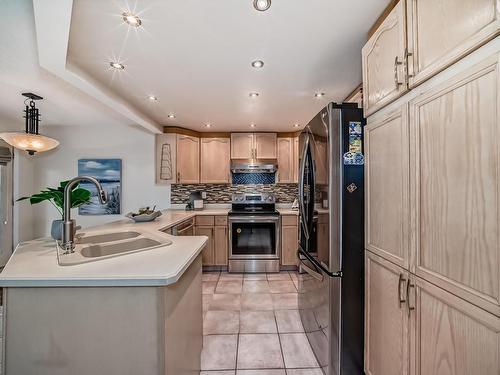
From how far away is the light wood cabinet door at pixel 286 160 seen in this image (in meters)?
4.11

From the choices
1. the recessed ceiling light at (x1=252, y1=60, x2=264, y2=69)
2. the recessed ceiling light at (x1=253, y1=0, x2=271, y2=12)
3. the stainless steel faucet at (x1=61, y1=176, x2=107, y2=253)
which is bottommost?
the stainless steel faucet at (x1=61, y1=176, x2=107, y2=253)

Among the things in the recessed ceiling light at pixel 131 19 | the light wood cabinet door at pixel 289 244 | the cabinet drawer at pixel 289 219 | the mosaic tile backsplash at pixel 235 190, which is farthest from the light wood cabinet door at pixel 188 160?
the recessed ceiling light at pixel 131 19

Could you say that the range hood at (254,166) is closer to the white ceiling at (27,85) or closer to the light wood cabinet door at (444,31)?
the white ceiling at (27,85)

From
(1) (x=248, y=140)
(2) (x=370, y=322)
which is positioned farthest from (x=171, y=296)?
(1) (x=248, y=140)

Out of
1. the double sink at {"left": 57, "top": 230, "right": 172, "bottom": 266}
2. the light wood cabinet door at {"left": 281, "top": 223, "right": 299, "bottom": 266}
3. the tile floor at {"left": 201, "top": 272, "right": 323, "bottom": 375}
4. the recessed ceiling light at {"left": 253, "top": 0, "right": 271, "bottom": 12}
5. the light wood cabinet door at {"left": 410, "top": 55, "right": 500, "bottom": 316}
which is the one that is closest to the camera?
the light wood cabinet door at {"left": 410, "top": 55, "right": 500, "bottom": 316}

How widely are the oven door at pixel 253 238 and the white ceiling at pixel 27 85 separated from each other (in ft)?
7.83

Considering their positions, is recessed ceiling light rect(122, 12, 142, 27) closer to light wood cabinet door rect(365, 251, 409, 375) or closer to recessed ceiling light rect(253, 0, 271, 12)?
recessed ceiling light rect(253, 0, 271, 12)

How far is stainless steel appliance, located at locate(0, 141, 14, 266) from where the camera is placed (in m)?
3.62

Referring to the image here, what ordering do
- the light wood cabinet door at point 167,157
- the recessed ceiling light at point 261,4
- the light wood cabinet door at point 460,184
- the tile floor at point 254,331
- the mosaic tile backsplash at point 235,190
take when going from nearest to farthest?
the light wood cabinet door at point 460,184 < the recessed ceiling light at point 261,4 < the tile floor at point 254,331 < the light wood cabinet door at point 167,157 < the mosaic tile backsplash at point 235,190

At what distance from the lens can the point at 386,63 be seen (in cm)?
118

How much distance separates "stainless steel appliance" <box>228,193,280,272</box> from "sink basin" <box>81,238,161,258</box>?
76.6 inches

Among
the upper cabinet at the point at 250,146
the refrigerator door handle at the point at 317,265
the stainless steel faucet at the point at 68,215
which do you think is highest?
the upper cabinet at the point at 250,146

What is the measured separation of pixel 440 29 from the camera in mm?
847

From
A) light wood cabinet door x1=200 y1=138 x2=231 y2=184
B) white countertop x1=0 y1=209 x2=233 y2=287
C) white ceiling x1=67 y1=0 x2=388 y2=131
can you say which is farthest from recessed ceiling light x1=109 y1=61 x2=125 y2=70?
light wood cabinet door x1=200 y1=138 x2=231 y2=184
